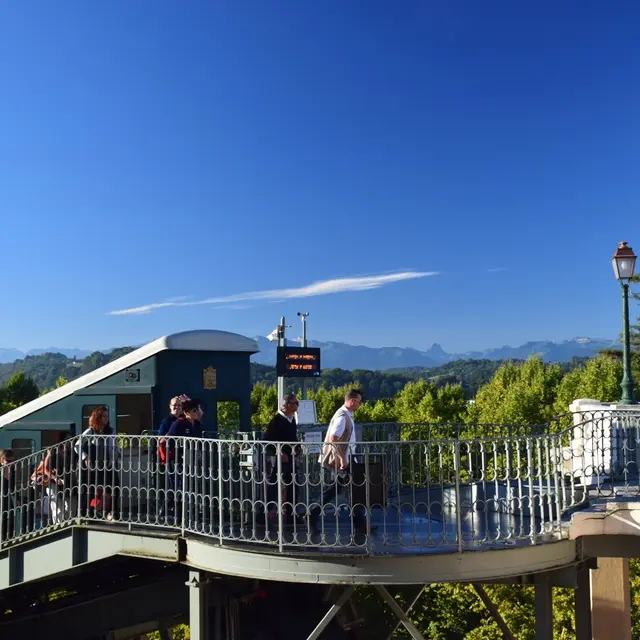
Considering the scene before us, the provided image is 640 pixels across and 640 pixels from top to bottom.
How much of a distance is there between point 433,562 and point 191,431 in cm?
356

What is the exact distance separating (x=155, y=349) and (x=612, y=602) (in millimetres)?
8684

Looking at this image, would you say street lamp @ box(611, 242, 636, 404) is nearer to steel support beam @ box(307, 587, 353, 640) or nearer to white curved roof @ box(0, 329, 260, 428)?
white curved roof @ box(0, 329, 260, 428)

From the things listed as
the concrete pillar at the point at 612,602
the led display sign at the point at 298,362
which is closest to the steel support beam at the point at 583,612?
the concrete pillar at the point at 612,602

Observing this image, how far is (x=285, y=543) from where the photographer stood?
7.65m

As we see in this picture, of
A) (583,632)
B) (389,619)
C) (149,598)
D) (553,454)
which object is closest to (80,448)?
(149,598)

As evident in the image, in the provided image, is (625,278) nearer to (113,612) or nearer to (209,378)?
(209,378)

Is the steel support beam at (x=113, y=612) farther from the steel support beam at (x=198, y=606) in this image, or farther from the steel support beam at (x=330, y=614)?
the steel support beam at (x=330, y=614)

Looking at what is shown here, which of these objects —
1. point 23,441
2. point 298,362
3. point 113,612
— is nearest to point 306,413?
point 298,362

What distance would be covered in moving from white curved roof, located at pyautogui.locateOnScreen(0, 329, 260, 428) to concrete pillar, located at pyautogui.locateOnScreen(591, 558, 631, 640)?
285 inches

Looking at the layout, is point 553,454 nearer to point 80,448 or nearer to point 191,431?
point 191,431

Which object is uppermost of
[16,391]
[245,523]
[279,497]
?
[279,497]

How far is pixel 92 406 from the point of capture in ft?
39.5

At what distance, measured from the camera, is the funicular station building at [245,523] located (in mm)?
7566

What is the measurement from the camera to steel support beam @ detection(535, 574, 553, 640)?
8.30 m
